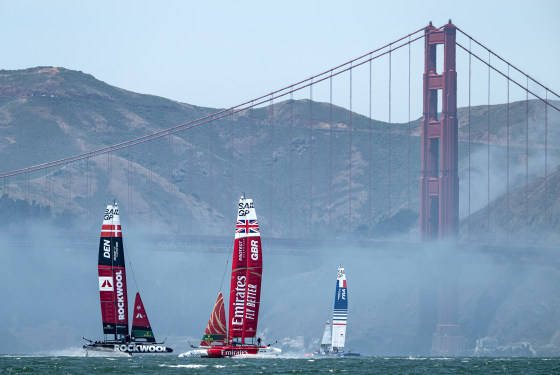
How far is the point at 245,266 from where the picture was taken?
71.8m

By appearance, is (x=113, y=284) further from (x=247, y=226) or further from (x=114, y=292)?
(x=247, y=226)

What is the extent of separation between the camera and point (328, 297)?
18750cm

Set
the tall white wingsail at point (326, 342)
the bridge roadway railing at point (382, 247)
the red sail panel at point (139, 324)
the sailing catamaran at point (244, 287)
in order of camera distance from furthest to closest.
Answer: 1. the bridge roadway railing at point (382, 247)
2. the tall white wingsail at point (326, 342)
3. the red sail panel at point (139, 324)
4. the sailing catamaran at point (244, 287)

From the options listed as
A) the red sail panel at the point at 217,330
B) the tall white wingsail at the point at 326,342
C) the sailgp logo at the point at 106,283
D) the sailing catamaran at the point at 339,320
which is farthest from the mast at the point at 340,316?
the red sail panel at the point at 217,330

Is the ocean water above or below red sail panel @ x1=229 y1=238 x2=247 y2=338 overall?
below

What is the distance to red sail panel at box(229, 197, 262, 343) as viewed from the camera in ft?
235

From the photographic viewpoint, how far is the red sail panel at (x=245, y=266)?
71.6 m

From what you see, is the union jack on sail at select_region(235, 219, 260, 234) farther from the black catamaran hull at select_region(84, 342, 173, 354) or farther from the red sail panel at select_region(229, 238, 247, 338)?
the black catamaran hull at select_region(84, 342, 173, 354)

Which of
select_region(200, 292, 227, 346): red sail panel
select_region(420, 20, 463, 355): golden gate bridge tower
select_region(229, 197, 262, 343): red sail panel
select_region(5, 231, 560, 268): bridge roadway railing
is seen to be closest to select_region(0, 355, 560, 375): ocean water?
select_region(200, 292, 227, 346): red sail panel

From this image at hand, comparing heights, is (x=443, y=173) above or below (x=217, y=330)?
above

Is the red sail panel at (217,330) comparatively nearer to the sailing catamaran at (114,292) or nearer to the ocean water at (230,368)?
the ocean water at (230,368)


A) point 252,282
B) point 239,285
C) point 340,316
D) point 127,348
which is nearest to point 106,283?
point 127,348

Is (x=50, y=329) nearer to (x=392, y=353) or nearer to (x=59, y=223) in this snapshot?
(x=59, y=223)

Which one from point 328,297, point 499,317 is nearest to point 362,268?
point 328,297
